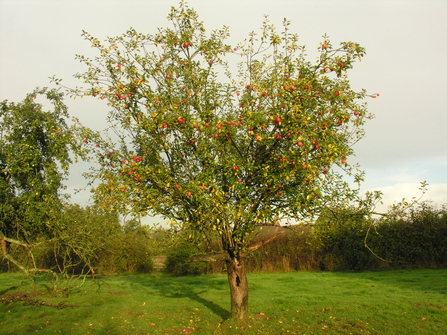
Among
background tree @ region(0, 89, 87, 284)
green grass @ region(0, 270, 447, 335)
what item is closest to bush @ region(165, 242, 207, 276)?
green grass @ region(0, 270, 447, 335)

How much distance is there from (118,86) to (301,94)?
4760mm

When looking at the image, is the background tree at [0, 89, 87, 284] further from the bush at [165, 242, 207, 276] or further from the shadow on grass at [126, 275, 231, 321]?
the bush at [165, 242, 207, 276]

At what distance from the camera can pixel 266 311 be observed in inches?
488

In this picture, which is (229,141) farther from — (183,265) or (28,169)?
(183,265)

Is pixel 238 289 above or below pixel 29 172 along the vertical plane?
below

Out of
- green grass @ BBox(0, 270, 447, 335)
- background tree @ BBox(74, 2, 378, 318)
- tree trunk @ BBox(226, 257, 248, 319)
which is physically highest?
background tree @ BBox(74, 2, 378, 318)

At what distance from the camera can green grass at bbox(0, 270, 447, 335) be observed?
10.2m

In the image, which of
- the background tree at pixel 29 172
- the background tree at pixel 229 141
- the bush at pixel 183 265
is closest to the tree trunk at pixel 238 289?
the background tree at pixel 229 141

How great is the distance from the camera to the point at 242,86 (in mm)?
10266

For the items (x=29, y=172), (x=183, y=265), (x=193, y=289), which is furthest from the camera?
(x=183, y=265)

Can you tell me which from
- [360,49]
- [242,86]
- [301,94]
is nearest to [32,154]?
[242,86]

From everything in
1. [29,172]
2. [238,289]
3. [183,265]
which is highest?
[29,172]

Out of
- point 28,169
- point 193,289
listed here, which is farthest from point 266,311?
point 28,169

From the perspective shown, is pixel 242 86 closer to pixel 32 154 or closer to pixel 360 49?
pixel 360 49
